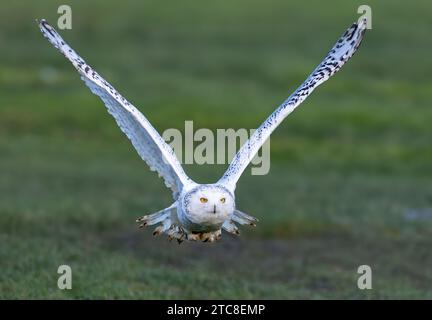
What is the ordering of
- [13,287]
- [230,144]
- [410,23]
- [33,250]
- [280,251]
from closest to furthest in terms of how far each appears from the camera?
[13,287] → [33,250] → [280,251] → [230,144] → [410,23]

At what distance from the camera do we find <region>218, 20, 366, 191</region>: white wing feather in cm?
1041

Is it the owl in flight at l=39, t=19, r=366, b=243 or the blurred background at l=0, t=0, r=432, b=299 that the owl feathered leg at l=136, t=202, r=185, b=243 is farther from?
the blurred background at l=0, t=0, r=432, b=299

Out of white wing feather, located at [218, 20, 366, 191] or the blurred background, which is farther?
the blurred background

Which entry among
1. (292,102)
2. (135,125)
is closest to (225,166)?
(292,102)

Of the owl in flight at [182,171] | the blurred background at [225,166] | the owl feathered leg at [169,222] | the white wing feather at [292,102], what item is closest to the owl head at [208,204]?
the owl in flight at [182,171]

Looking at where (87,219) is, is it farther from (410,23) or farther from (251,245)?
(410,23)

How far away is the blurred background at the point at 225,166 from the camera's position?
42.1 ft

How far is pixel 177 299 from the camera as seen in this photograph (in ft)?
36.8

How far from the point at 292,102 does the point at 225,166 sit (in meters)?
11.8

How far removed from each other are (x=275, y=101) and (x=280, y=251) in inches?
551

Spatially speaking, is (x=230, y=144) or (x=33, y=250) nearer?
(x=33, y=250)

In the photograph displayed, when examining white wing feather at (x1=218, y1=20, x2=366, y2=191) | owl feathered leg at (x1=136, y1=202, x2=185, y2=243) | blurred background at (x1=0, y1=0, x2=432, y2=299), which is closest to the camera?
white wing feather at (x1=218, y1=20, x2=366, y2=191)

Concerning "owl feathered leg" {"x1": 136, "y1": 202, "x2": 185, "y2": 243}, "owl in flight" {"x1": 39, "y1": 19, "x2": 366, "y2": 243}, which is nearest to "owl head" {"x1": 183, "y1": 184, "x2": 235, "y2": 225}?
"owl in flight" {"x1": 39, "y1": 19, "x2": 366, "y2": 243}
